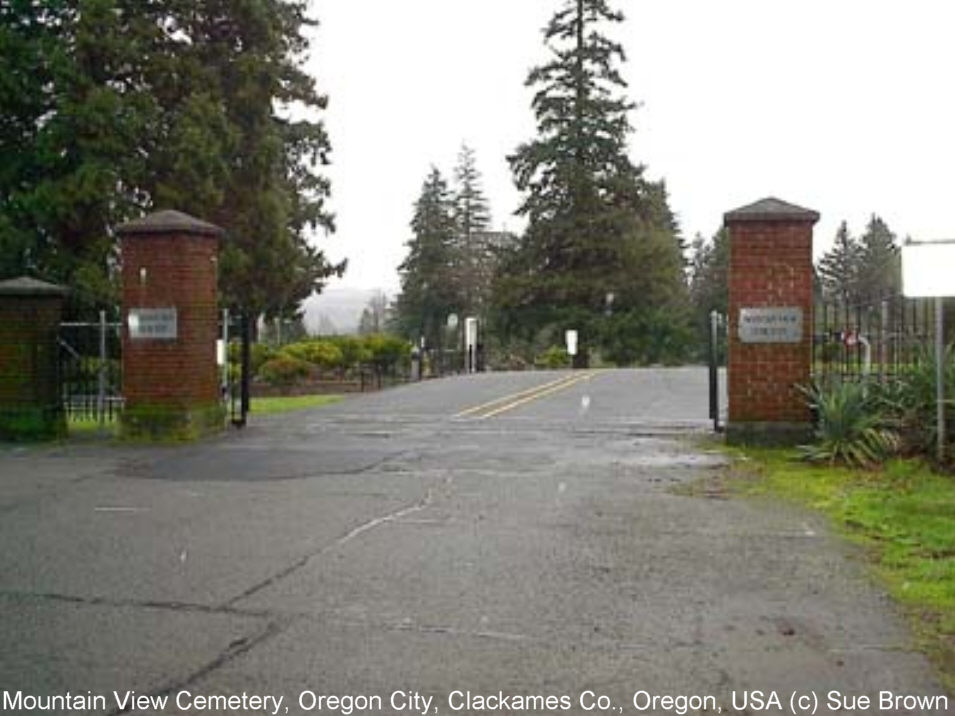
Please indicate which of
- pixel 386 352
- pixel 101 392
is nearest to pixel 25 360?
pixel 101 392

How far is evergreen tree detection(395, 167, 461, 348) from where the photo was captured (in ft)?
254

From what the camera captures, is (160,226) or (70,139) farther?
(70,139)

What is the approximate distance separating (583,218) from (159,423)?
46635mm

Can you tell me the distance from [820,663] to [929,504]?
15.8 ft

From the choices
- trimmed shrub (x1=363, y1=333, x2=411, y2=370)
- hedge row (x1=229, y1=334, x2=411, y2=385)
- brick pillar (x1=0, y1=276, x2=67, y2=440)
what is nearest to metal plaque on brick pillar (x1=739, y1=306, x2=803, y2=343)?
brick pillar (x1=0, y1=276, x2=67, y2=440)

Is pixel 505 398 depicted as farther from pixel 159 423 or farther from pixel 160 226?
pixel 160 226

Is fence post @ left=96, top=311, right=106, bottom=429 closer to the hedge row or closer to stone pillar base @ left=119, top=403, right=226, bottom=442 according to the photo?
stone pillar base @ left=119, top=403, right=226, bottom=442

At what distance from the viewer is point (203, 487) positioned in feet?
36.7

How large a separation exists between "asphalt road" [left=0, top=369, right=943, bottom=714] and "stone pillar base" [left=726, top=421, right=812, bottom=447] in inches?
47.6

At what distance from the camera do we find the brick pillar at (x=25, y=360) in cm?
1581

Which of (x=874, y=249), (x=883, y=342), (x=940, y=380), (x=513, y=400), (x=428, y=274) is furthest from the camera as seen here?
(x=874, y=249)

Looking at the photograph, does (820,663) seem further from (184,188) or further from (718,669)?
(184,188)

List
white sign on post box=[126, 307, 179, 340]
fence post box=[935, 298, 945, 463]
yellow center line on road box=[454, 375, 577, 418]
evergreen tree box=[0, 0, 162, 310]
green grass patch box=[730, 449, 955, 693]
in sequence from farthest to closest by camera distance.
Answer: evergreen tree box=[0, 0, 162, 310], yellow center line on road box=[454, 375, 577, 418], white sign on post box=[126, 307, 179, 340], fence post box=[935, 298, 945, 463], green grass patch box=[730, 449, 955, 693]

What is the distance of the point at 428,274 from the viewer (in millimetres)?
77875
